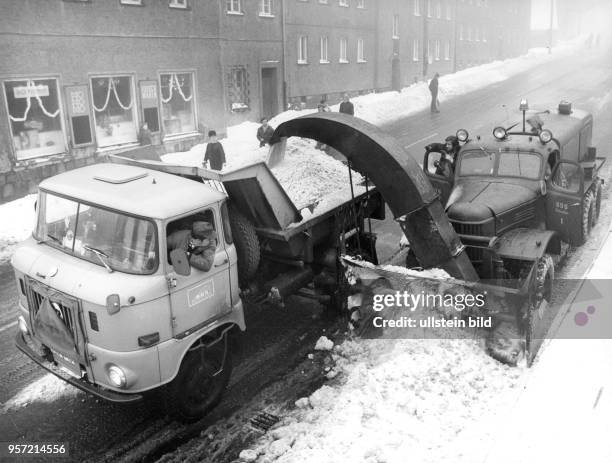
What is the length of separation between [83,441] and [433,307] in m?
4.38

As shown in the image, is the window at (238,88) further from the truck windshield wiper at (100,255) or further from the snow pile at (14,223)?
the truck windshield wiper at (100,255)

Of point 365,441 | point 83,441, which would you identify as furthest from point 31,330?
point 365,441

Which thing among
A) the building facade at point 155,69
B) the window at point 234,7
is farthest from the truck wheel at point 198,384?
the window at point 234,7

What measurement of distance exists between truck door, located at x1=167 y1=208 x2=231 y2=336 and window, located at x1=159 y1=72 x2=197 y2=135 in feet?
49.3

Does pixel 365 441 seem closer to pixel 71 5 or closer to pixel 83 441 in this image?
pixel 83 441

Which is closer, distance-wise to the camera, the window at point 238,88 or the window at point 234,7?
the window at point 234,7

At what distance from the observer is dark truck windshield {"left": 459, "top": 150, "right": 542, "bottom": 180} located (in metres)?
9.62

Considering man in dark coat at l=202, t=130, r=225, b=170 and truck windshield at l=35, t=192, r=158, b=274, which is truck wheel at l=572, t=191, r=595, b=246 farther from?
man in dark coat at l=202, t=130, r=225, b=170

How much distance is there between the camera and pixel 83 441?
19.8ft

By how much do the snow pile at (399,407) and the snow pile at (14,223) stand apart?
7580 millimetres

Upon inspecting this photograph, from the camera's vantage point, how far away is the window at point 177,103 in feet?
66.7

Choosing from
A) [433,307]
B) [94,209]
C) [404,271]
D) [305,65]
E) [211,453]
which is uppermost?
[305,65]

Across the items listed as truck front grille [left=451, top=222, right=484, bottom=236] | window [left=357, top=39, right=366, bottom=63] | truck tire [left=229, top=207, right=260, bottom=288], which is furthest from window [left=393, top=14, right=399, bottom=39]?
truck tire [left=229, top=207, right=260, bottom=288]

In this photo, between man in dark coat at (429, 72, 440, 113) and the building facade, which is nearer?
the building facade
